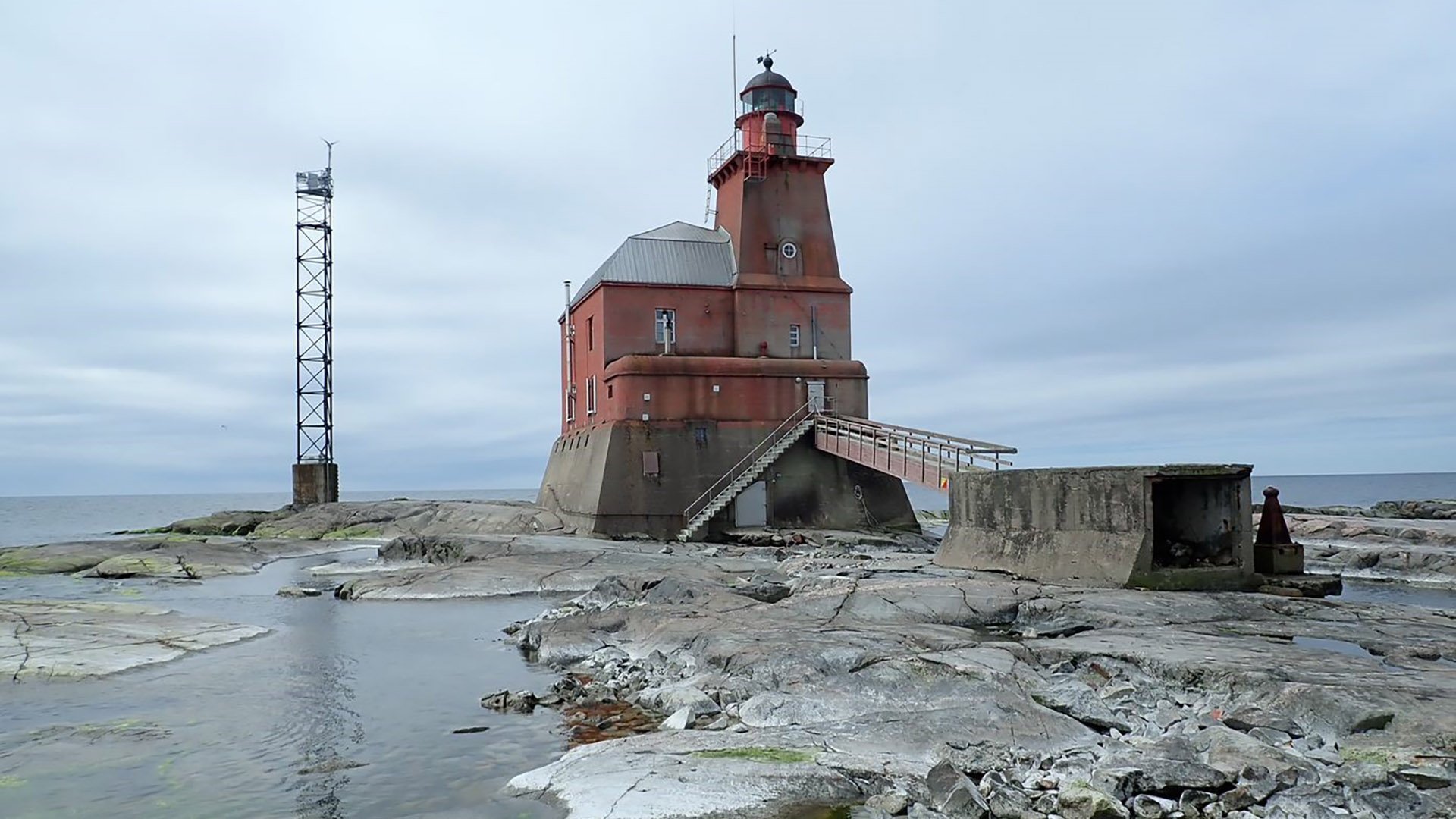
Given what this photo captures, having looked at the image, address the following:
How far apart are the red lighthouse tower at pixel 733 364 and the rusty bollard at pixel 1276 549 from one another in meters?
17.1

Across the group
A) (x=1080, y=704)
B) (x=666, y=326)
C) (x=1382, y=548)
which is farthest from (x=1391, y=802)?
(x=666, y=326)

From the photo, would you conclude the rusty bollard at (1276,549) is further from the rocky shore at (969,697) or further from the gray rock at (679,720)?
the gray rock at (679,720)

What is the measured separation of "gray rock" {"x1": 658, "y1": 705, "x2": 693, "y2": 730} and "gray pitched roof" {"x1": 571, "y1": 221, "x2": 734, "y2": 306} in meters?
25.8

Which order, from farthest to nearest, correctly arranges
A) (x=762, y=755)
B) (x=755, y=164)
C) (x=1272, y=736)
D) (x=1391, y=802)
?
(x=755, y=164)
(x=762, y=755)
(x=1272, y=736)
(x=1391, y=802)

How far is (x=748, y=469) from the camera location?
32.8 metres

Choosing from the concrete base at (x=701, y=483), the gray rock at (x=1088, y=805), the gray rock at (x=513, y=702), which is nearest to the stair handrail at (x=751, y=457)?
the concrete base at (x=701, y=483)

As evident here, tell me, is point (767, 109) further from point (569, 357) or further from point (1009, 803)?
point (1009, 803)

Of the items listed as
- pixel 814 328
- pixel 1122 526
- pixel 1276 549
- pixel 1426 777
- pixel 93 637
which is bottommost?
pixel 93 637

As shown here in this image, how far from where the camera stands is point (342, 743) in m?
10.1

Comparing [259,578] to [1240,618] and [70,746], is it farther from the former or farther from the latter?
[1240,618]

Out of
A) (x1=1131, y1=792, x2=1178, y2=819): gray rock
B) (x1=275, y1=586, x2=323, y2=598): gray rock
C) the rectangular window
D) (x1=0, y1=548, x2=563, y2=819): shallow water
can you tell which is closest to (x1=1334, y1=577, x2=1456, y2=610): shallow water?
(x1=1131, y1=792, x2=1178, y2=819): gray rock

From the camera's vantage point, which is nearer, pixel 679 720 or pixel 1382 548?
pixel 679 720

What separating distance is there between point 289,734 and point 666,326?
25620 mm

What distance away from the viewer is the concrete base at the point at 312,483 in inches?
1996
